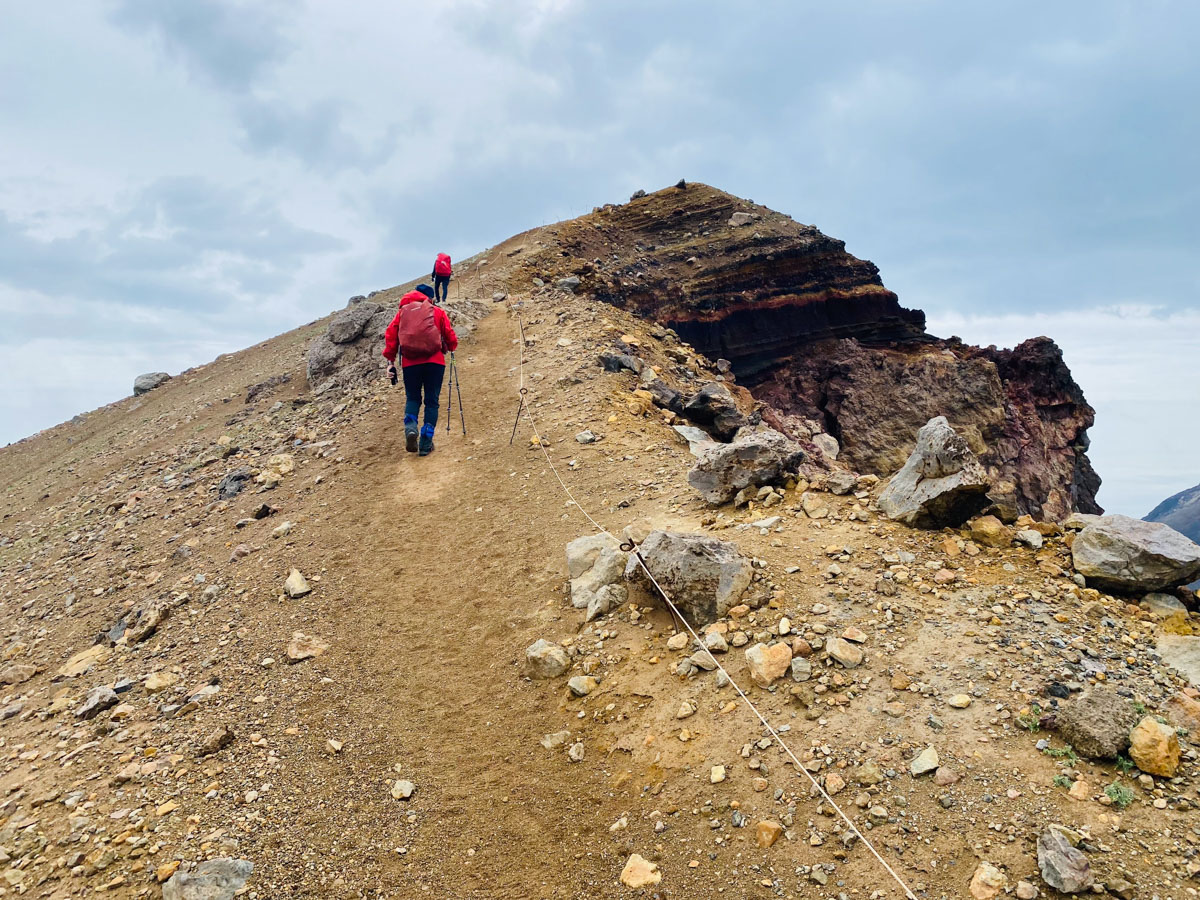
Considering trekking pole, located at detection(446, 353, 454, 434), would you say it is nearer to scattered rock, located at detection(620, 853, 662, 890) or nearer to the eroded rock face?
scattered rock, located at detection(620, 853, 662, 890)

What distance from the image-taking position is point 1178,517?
275 ft

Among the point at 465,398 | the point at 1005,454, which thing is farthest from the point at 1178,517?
the point at 465,398

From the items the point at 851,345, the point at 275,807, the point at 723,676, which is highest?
the point at 851,345

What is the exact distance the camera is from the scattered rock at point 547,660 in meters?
6.32

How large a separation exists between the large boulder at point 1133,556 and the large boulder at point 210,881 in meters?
7.24

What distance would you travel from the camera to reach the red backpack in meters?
11.4

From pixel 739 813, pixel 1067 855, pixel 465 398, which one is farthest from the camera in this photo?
pixel 465 398

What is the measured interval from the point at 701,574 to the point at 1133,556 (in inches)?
148

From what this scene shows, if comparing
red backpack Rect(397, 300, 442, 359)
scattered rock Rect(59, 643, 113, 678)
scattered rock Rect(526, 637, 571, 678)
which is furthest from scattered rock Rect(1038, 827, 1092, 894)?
red backpack Rect(397, 300, 442, 359)

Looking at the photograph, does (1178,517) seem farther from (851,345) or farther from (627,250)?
(627,250)

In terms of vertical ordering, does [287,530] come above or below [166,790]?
above

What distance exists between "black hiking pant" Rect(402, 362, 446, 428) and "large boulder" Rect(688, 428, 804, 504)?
18.9 feet

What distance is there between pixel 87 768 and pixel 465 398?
32.4 ft

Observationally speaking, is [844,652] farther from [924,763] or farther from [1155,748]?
[1155,748]
